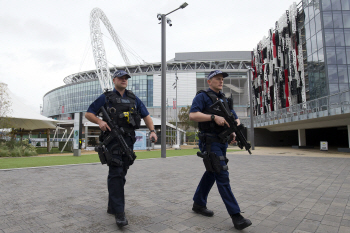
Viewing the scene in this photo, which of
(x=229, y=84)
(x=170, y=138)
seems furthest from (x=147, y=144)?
(x=229, y=84)

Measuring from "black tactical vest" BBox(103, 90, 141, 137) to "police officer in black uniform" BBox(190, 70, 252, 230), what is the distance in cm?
78

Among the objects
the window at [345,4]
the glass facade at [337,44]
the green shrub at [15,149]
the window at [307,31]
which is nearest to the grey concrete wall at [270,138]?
the glass facade at [337,44]

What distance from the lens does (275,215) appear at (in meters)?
3.07

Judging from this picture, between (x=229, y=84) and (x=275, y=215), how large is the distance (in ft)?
207

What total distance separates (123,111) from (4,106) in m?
16.1

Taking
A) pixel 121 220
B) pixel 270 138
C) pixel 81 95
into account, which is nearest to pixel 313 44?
Answer: pixel 270 138

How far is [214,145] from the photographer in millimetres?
2863

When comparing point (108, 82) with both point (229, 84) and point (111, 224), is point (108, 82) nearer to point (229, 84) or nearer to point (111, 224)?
point (229, 84)

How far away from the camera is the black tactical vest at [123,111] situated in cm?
302

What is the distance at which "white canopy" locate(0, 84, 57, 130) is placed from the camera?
16003 millimetres

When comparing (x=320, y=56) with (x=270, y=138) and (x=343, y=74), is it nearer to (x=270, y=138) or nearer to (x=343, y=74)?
(x=343, y=74)

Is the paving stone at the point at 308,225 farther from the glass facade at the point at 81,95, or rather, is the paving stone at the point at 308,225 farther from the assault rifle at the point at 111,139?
the glass facade at the point at 81,95

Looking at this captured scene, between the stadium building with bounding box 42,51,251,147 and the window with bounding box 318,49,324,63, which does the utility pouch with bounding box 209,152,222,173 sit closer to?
the window with bounding box 318,49,324,63

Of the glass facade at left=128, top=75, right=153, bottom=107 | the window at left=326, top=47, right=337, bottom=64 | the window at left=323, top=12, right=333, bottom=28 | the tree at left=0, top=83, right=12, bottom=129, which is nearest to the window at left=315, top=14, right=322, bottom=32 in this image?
the window at left=323, top=12, right=333, bottom=28
